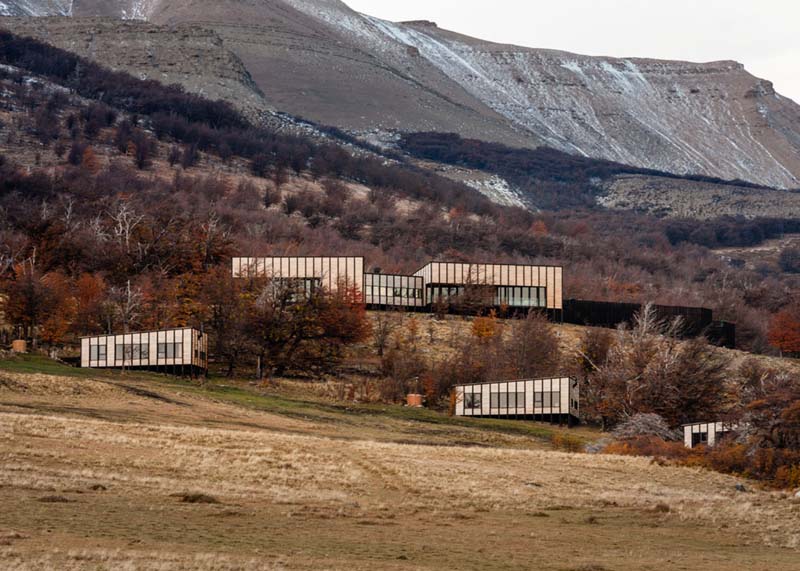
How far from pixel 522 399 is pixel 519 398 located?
0.67ft

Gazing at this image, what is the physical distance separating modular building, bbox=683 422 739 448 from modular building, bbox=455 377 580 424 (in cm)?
1058

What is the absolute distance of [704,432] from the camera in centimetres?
6769

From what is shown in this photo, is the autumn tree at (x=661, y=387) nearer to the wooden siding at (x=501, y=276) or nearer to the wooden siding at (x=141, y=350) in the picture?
the wooden siding at (x=141, y=350)

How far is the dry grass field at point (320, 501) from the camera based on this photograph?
27.6 metres

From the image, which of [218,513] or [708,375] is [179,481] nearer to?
[218,513]

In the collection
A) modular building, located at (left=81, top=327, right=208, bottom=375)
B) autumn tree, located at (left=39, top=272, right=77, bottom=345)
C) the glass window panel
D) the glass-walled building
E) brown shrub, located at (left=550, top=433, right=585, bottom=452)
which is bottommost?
brown shrub, located at (left=550, top=433, right=585, bottom=452)

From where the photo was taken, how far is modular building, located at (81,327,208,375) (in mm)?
80562

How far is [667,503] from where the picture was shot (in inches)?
1619

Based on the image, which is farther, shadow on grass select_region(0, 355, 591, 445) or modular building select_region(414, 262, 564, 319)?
modular building select_region(414, 262, 564, 319)

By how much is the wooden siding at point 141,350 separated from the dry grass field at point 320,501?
18.8 m

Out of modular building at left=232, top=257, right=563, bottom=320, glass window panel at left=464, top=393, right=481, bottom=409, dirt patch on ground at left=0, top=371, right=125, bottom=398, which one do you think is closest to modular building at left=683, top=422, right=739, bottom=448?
glass window panel at left=464, top=393, right=481, bottom=409

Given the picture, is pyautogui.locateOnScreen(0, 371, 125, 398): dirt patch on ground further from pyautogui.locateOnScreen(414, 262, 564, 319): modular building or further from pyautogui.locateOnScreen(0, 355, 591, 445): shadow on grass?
pyautogui.locateOnScreen(414, 262, 564, 319): modular building

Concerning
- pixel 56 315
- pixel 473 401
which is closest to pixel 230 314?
pixel 56 315

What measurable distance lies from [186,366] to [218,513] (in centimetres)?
4962
